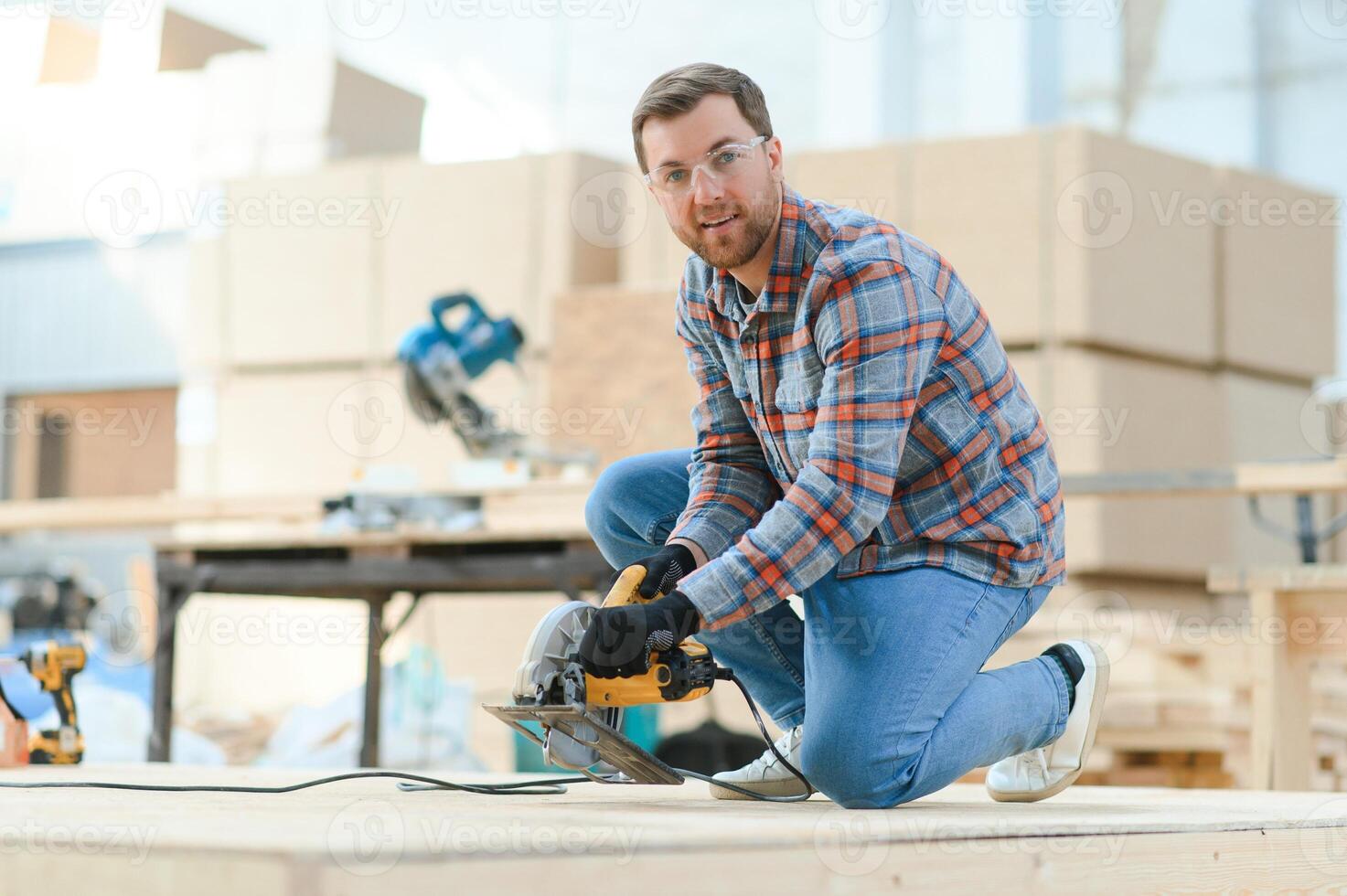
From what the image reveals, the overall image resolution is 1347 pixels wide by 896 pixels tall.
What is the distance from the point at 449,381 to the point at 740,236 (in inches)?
92.2

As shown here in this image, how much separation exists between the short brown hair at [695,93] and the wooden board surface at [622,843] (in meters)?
0.76

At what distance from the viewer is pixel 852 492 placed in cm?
157

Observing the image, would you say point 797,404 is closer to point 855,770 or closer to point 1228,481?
point 855,770

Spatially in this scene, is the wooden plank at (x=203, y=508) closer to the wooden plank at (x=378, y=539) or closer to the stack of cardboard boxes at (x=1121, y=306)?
the wooden plank at (x=378, y=539)

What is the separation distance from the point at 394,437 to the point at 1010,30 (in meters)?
2.79

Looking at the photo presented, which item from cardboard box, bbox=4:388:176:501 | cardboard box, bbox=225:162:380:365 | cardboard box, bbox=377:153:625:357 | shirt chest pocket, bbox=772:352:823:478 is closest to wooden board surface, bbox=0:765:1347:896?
shirt chest pocket, bbox=772:352:823:478

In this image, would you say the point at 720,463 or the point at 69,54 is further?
the point at 69,54

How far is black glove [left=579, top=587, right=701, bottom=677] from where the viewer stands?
4.92ft

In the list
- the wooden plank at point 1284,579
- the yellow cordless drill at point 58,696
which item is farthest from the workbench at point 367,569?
the wooden plank at point 1284,579

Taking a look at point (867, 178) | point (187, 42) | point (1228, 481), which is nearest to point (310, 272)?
point (187, 42)

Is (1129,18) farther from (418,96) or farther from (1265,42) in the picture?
(418,96)

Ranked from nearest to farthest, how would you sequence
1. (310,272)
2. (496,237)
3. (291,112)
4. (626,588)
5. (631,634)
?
(631,634) → (626,588) → (496,237) → (310,272) → (291,112)

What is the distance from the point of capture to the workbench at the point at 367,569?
10.1 ft

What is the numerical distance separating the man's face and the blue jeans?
0.43m
